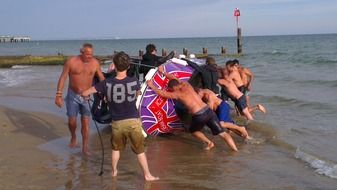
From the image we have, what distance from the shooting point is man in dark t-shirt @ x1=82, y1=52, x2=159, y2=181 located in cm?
529

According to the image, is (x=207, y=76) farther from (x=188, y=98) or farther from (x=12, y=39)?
(x=12, y=39)

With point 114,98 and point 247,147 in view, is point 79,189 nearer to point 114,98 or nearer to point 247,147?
point 114,98

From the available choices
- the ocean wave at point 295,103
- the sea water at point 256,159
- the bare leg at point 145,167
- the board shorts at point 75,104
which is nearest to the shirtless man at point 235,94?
the sea water at point 256,159

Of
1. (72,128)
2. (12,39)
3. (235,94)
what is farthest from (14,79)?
(12,39)

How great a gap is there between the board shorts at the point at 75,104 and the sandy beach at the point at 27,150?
722 millimetres

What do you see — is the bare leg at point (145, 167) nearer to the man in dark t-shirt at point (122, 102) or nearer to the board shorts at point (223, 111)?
the man in dark t-shirt at point (122, 102)

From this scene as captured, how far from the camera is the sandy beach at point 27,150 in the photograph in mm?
5652

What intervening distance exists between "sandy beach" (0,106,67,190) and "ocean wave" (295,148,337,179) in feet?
10.9

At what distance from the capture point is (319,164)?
6.61 meters

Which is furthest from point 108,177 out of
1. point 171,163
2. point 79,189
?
point 171,163

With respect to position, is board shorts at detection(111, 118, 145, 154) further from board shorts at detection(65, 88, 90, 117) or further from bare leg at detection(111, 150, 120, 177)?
board shorts at detection(65, 88, 90, 117)

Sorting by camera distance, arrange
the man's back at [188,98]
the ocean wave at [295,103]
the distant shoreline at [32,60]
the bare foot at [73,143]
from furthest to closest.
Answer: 1. the distant shoreline at [32,60]
2. the ocean wave at [295,103]
3. the bare foot at [73,143]
4. the man's back at [188,98]

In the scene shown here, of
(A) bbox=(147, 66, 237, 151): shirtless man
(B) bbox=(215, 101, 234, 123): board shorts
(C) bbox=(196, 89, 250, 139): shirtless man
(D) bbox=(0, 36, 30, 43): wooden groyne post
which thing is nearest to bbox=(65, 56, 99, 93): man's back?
(A) bbox=(147, 66, 237, 151): shirtless man

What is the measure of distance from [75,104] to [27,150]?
1090 mm
